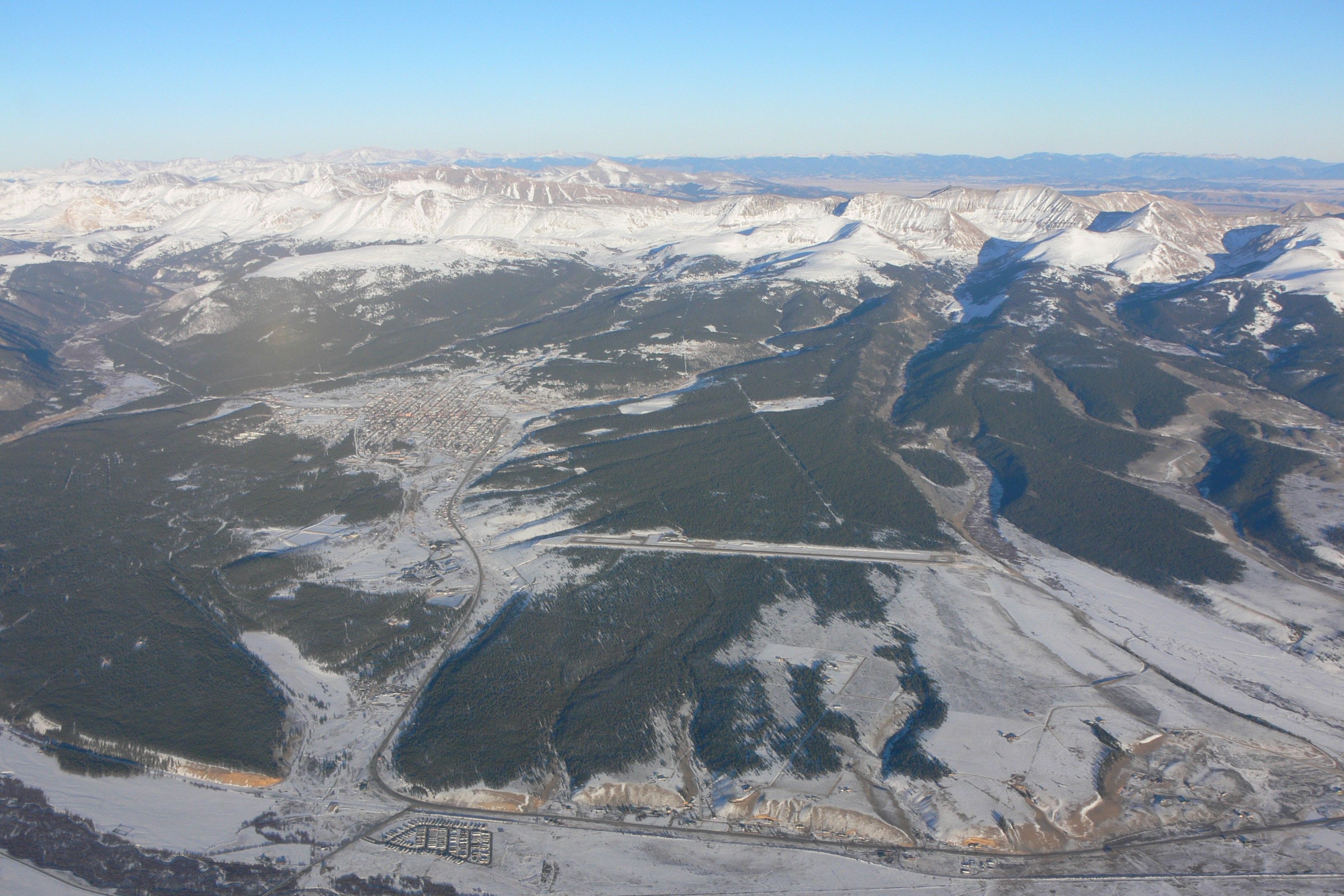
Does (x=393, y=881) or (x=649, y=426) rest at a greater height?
(x=649, y=426)

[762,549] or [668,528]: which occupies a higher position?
[668,528]

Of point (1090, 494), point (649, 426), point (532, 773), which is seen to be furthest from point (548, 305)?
point (532, 773)

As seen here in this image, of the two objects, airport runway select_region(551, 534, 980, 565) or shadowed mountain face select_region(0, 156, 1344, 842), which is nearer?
shadowed mountain face select_region(0, 156, 1344, 842)

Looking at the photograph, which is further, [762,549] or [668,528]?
[668,528]

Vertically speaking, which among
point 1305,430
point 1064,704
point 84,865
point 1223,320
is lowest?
point 84,865

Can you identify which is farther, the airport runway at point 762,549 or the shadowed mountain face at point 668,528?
the airport runway at point 762,549

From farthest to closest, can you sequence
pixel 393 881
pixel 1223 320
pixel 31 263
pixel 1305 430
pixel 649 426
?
1. pixel 31 263
2. pixel 1223 320
3. pixel 649 426
4. pixel 1305 430
5. pixel 393 881

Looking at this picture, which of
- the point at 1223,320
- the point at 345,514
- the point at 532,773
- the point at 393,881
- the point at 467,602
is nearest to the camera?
the point at 393,881

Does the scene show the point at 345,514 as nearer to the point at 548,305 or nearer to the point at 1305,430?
the point at 548,305
